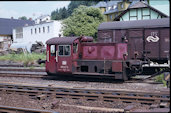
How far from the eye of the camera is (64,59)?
1356cm

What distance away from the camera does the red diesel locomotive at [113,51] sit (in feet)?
41.8

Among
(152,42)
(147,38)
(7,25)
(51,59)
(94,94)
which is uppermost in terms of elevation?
(7,25)

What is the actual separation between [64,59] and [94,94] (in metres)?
5.00

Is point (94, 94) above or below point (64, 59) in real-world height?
below

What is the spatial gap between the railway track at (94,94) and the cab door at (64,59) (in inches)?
119

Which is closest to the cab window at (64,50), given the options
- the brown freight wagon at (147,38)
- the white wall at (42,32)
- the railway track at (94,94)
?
the railway track at (94,94)

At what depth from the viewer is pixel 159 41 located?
603 inches

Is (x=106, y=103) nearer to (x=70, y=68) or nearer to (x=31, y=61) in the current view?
(x=70, y=68)

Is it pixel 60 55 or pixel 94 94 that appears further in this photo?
pixel 60 55

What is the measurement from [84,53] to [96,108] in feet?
21.1

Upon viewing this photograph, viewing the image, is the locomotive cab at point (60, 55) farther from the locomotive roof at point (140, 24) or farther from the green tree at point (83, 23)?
the green tree at point (83, 23)

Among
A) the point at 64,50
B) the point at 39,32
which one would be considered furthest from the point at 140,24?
the point at 39,32

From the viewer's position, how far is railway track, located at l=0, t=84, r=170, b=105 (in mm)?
8233

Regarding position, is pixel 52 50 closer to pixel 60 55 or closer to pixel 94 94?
pixel 60 55
